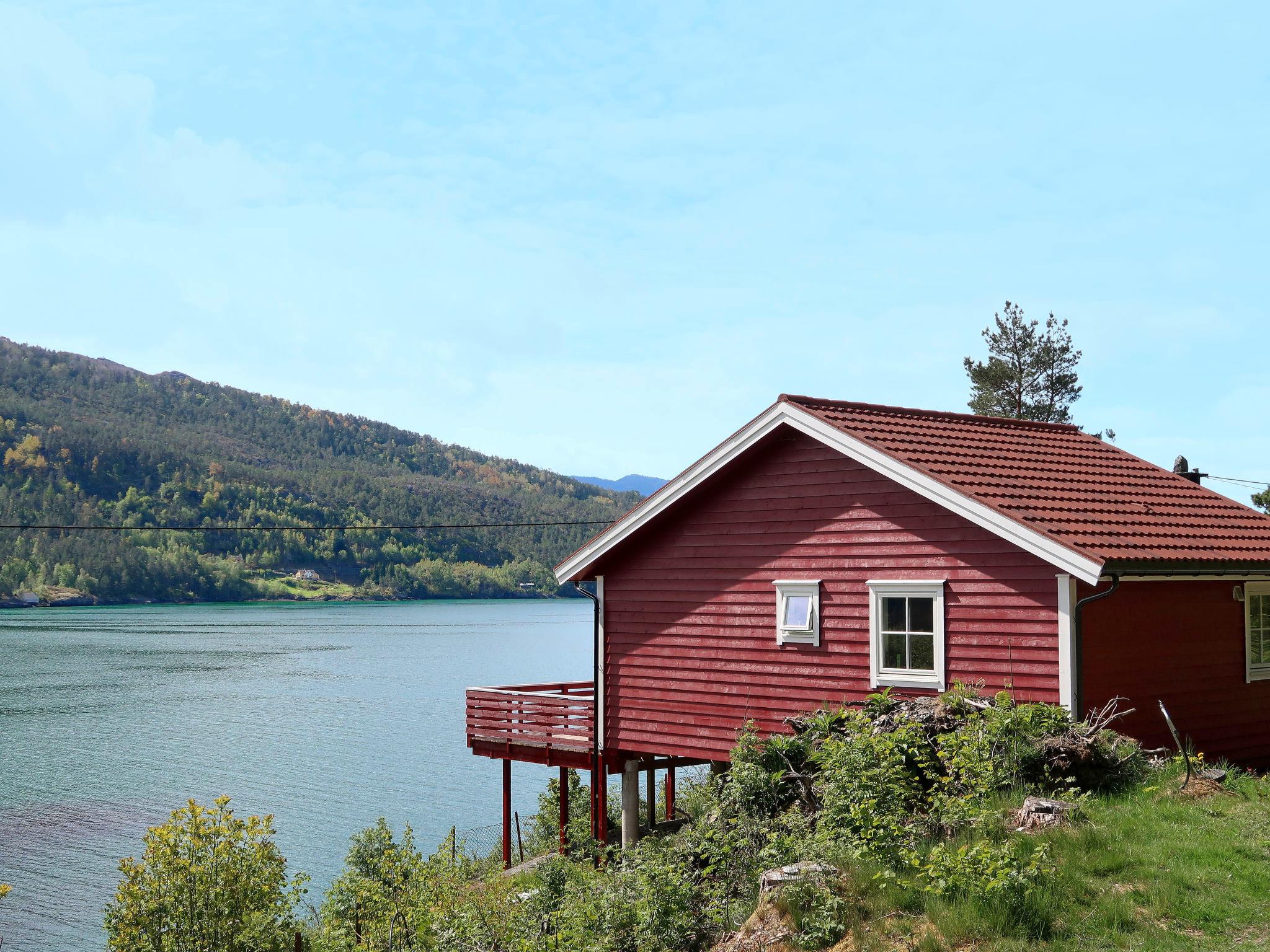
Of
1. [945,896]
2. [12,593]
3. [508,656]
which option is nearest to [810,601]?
[945,896]

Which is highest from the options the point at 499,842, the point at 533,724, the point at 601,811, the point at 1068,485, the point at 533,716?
the point at 1068,485

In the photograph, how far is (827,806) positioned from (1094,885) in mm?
2831

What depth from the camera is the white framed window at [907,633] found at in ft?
51.8

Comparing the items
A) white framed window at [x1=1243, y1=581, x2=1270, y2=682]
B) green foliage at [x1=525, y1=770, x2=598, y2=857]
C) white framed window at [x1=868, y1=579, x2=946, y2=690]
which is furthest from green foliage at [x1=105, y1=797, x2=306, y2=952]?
white framed window at [x1=1243, y1=581, x2=1270, y2=682]

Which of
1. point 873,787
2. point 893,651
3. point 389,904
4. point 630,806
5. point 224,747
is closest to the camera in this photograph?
point 873,787

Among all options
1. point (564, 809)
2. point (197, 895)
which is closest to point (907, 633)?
point (197, 895)

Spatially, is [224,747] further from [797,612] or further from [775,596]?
[797,612]

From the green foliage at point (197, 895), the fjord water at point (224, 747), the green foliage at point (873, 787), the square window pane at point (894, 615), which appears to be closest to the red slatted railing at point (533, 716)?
the square window pane at point (894, 615)

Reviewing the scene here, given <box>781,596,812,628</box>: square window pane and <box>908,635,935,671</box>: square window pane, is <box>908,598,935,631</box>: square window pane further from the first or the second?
<box>781,596,812,628</box>: square window pane

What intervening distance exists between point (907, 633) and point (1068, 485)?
3551mm

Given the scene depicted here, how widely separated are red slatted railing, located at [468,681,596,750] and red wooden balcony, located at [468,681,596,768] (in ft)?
0.04

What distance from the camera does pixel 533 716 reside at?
72.5 ft

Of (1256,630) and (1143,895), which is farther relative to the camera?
(1256,630)

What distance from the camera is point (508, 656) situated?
92.5 meters
